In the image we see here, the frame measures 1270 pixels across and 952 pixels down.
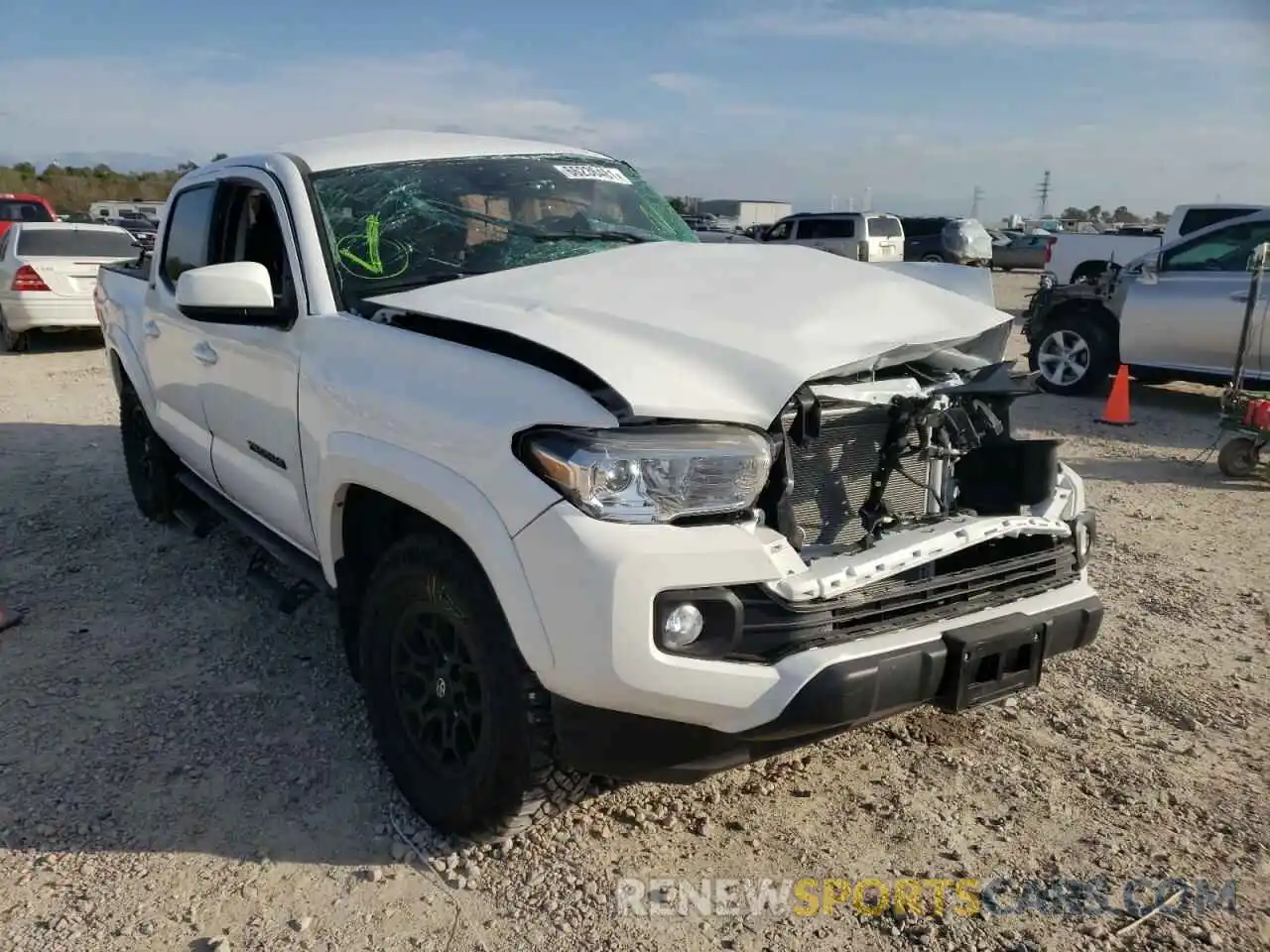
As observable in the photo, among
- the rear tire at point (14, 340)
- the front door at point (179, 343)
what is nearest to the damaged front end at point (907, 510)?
the front door at point (179, 343)

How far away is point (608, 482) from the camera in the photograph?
2.23m

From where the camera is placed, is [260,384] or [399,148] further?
[399,148]

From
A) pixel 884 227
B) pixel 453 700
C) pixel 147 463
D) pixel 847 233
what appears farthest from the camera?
pixel 884 227

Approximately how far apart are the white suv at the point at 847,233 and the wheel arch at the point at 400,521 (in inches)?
887

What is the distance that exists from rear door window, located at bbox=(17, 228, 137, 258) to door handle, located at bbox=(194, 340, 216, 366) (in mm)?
9325

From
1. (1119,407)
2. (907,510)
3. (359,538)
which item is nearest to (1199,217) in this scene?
(1119,407)

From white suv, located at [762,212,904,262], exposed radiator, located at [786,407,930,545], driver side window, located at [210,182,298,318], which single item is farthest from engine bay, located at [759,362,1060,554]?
white suv, located at [762,212,904,262]

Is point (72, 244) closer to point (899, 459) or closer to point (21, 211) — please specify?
point (21, 211)

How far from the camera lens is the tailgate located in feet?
37.6

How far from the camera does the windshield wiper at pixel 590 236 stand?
12.0 ft

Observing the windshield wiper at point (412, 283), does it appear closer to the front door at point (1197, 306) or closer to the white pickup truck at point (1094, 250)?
the front door at point (1197, 306)

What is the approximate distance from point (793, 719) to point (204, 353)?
2802 millimetres

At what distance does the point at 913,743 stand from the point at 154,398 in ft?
12.2

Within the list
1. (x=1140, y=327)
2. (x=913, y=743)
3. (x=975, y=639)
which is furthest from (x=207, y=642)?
(x=1140, y=327)
